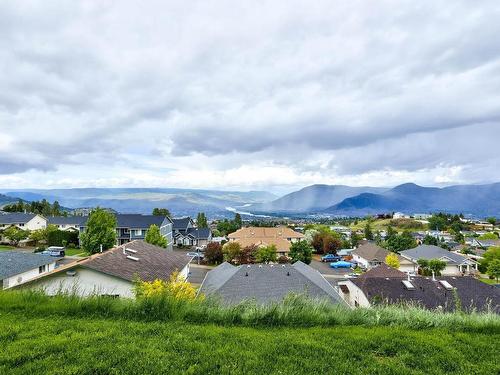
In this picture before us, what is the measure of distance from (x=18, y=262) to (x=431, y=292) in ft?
120

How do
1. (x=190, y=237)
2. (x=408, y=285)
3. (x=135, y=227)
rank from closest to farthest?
(x=408, y=285)
(x=135, y=227)
(x=190, y=237)

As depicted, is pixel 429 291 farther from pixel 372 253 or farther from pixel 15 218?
pixel 15 218

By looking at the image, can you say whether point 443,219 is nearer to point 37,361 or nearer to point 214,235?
point 214,235

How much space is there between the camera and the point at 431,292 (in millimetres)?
24734

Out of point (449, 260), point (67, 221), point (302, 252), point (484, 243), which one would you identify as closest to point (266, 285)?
point (302, 252)

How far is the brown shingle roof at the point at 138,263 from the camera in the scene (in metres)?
19.1

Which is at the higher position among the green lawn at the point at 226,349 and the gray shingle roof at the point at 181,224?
the green lawn at the point at 226,349

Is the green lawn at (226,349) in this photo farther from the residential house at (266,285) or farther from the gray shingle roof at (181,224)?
the gray shingle roof at (181,224)

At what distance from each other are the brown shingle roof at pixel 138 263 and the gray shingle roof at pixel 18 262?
1039 cm

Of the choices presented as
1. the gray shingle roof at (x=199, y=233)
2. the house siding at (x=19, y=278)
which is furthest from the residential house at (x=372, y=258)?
the house siding at (x=19, y=278)

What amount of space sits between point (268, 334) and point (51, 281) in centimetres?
1662

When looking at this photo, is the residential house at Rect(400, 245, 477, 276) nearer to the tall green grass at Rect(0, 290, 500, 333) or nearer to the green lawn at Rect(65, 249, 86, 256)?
the tall green grass at Rect(0, 290, 500, 333)

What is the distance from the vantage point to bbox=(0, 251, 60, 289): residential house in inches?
1040

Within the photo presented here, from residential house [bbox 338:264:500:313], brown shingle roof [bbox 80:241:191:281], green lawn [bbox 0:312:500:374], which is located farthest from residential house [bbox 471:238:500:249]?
green lawn [bbox 0:312:500:374]
